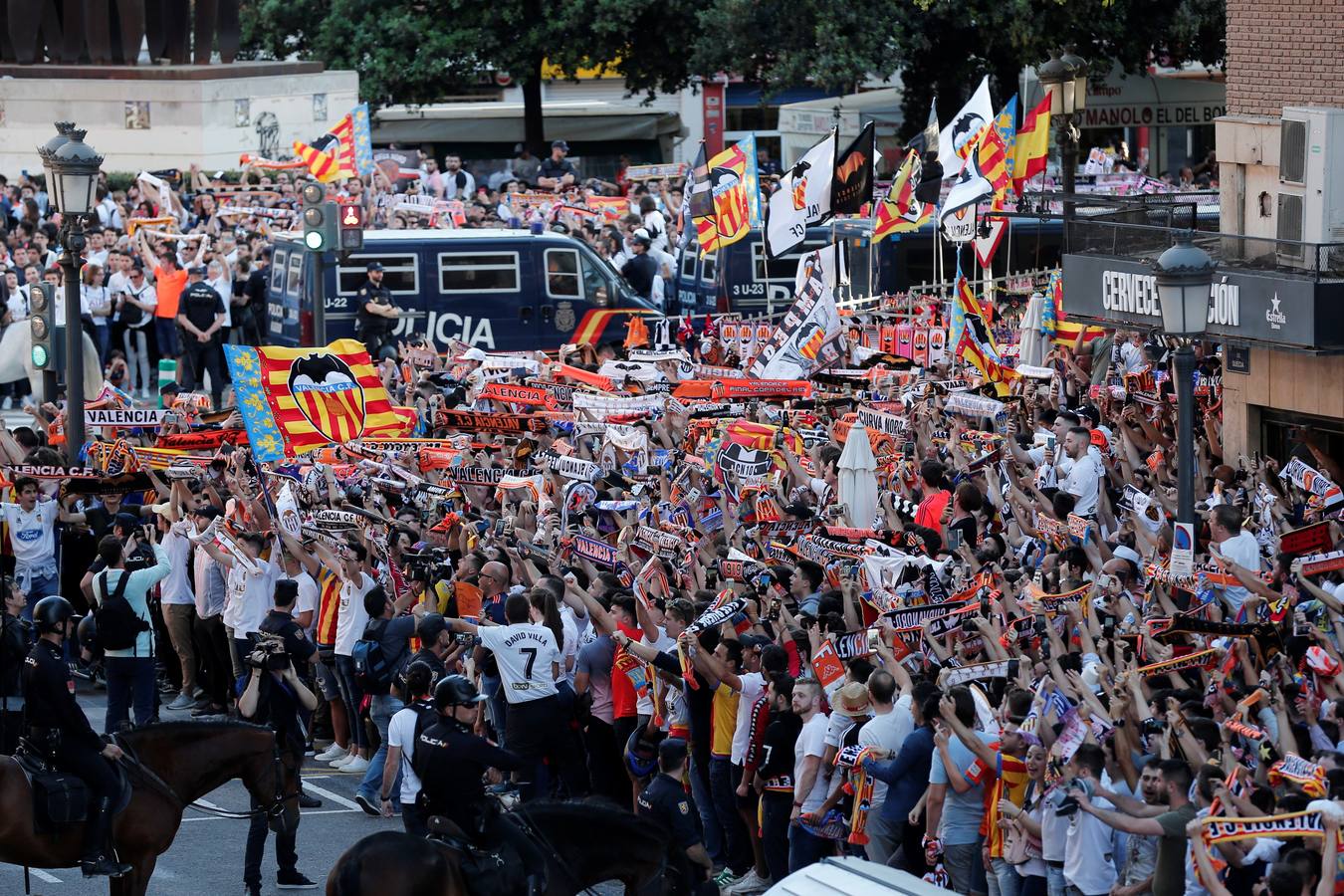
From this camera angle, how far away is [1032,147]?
85.1 ft

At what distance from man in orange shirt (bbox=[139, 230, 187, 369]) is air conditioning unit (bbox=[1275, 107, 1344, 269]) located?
1505 centimetres

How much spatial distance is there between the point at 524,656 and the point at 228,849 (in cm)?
240

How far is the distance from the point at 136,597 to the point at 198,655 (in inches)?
83.4

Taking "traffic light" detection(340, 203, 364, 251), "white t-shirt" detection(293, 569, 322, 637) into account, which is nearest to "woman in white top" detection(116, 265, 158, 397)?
"traffic light" detection(340, 203, 364, 251)

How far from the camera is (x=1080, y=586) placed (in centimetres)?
1239

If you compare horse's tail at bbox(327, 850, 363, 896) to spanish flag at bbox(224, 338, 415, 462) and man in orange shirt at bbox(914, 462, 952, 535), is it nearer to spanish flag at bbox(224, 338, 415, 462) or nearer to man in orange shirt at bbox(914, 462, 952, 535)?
man in orange shirt at bbox(914, 462, 952, 535)

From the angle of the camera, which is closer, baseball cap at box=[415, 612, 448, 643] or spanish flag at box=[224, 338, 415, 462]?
baseball cap at box=[415, 612, 448, 643]

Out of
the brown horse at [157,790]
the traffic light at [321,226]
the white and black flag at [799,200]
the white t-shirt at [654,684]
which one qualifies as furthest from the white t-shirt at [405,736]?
the traffic light at [321,226]

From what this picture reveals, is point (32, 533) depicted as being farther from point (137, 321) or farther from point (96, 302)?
point (137, 321)

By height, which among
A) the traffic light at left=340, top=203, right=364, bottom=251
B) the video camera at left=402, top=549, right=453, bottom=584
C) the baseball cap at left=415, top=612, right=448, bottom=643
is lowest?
the baseball cap at left=415, top=612, right=448, bottom=643

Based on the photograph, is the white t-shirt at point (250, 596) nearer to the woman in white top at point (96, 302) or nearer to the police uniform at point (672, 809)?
the police uniform at point (672, 809)

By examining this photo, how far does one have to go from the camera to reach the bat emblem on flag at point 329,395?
65.9 feet

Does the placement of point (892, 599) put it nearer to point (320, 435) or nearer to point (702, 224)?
point (320, 435)

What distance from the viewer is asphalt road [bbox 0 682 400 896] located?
547 inches
